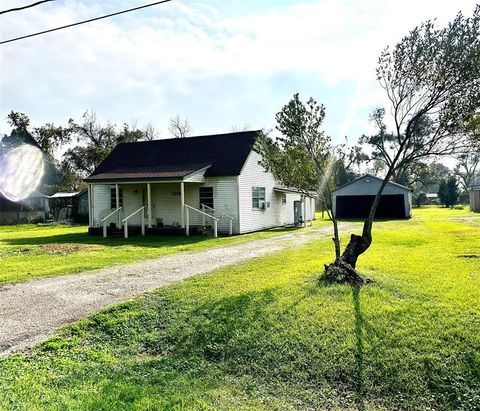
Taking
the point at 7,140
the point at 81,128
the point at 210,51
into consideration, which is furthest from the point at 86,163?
the point at 210,51

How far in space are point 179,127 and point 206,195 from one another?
36.1m

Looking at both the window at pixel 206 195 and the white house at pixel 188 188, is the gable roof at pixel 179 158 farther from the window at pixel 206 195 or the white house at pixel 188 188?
the window at pixel 206 195

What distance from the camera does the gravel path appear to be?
5248 millimetres

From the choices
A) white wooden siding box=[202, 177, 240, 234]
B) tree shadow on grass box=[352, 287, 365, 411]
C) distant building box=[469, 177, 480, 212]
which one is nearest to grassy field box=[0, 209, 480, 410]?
tree shadow on grass box=[352, 287, 365, 411]

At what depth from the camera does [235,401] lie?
3477 millimetres

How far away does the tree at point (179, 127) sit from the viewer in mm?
53062

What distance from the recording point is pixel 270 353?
4336 millimetres

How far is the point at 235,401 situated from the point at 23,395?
1.99 meters

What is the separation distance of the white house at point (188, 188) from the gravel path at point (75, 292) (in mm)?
7666

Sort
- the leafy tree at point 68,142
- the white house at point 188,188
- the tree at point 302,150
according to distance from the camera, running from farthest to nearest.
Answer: the leafy tree at point 68,142, the white house at point 188,188, the tree at point 302,150

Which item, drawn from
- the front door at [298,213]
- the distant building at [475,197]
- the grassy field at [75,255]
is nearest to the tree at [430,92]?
the grassy field at [75,255]

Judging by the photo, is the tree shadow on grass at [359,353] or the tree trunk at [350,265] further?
the tree trunk at [350,265]

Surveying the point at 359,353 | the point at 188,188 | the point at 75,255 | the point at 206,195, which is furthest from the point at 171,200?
the point at 359,353

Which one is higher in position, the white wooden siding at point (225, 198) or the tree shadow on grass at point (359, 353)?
the white wooden siding at point (225, 198)
